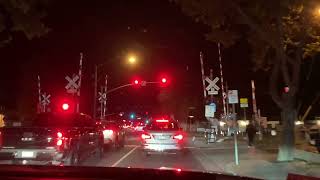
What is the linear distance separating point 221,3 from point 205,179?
742 inches

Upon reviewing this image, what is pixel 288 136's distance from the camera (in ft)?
70.7

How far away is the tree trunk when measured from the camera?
70.3ft

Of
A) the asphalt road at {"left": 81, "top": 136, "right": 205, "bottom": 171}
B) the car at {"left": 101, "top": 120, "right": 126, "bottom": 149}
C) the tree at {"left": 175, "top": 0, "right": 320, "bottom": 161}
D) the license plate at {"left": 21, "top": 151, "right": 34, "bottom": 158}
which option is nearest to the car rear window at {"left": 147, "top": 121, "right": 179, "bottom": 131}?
the asphalt road at {"left": 81, "top": 136, "right": 205, "bottom": 171}

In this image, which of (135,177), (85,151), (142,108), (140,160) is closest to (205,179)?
(135,177)

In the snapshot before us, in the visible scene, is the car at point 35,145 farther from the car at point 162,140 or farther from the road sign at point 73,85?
the road sign at point 73,85

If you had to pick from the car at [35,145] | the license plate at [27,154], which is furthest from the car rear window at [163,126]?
the license plate at [27,154]

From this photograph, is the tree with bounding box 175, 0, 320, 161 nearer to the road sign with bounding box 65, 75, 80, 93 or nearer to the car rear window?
the car rear window

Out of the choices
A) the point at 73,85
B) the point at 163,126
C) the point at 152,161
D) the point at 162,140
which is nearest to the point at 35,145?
the point at 152,161

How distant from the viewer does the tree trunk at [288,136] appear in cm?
2143

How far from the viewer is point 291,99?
2166 centimetres

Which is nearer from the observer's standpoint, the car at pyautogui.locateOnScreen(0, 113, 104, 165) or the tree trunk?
the car at pyautogui.locateOnScreen(0, 113, 104, 165)

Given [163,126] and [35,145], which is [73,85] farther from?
[35,145]

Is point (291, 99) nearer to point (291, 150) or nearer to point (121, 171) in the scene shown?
point (291, 150)

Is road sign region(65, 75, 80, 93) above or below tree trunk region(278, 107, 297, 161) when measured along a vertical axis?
above
